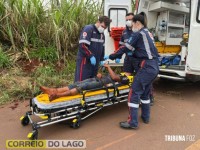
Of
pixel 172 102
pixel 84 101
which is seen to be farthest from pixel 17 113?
pixel 172 102

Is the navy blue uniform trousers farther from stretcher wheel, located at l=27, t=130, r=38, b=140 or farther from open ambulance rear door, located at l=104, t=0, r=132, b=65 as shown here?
open ambulance rear door, located at l=104, t=0, r=132, b=65

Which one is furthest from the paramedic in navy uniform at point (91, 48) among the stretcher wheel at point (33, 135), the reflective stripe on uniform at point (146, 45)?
the stretcher wheel at point (33, 135)

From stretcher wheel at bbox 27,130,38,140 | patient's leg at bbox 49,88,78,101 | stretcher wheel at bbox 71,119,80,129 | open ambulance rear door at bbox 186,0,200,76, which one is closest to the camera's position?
stretcher wheel at bbox 27,130,38,140

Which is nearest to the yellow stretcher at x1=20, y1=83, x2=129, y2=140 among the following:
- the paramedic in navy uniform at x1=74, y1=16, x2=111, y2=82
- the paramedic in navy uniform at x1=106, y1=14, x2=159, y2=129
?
the paramedic in navy uniform at x1=106, y1=14, x2=159, y2=129

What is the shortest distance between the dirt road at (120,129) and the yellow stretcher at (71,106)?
7.8 inches

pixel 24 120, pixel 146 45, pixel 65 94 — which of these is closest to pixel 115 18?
pixel 146 45

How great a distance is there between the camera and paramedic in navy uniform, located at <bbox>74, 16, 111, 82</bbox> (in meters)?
4.50

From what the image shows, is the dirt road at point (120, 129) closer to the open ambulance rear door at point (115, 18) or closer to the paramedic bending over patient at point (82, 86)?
the paramedic bending over patient at point (82, 86)

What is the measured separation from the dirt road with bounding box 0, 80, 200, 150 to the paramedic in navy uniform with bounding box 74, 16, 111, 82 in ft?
2.57

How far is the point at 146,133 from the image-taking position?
382cm

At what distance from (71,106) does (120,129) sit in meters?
0.81

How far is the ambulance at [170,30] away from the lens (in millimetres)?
4945

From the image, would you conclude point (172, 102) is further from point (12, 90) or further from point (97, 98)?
point (12, 90)

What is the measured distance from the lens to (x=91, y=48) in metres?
4.68
